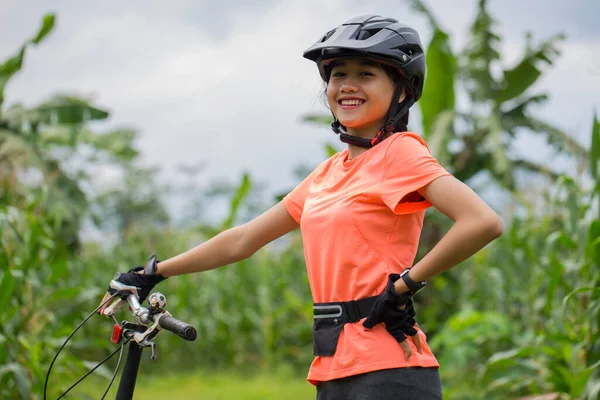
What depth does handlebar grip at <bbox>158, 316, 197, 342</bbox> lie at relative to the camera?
1.89 m

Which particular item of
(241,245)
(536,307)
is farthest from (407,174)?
(536,307)

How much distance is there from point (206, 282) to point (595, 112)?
270 inches

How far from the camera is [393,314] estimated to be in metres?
2.03

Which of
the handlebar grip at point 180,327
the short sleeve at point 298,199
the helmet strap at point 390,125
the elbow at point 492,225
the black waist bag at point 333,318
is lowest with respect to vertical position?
the black waist bag at point 333,318

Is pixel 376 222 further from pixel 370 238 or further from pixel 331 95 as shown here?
pixel 331 95

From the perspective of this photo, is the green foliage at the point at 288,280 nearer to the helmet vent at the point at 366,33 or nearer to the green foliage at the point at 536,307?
the green foliage at the point at 536,307

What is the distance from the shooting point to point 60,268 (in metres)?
5.19

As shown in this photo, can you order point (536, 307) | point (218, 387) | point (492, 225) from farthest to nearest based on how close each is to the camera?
point (218, 387) → point (536, 307) → point (492, 225)

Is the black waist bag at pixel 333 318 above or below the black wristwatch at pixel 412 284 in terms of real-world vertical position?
below

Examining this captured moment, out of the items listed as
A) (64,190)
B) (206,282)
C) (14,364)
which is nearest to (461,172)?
(206,282)

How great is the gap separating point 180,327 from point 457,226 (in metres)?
0.76

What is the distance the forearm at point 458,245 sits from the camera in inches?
75.9

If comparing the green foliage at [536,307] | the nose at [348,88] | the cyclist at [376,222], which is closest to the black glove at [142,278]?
the cyclist at [376,222]

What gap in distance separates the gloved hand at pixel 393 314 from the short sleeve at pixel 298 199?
494mm
